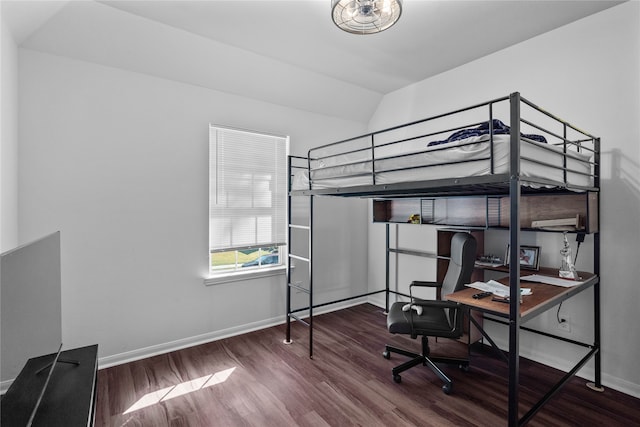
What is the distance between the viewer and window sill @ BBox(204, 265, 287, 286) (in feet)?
10.5

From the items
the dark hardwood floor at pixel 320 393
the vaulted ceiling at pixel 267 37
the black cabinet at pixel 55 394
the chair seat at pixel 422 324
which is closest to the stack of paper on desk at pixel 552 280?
the chair seat at pixel 422 324

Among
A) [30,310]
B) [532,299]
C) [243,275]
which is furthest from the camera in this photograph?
[243,275]

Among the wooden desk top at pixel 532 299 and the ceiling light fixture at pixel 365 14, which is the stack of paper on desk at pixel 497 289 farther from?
the ceiling light fixture at pixel 365 14

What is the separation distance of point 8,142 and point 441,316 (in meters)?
3.28

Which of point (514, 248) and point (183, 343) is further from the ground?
point (514, 248)

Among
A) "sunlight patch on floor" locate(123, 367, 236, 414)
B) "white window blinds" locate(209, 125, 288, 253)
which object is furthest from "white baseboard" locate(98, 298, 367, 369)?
"white window blinds" locate(209, 125, 288, 253)

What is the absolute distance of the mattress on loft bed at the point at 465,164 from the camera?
162cm

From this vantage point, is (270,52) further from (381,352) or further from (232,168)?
(381,352)

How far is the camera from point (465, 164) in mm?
1717

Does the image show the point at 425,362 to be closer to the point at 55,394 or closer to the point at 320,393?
the point at 320,393

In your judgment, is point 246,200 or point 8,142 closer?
point 8,142

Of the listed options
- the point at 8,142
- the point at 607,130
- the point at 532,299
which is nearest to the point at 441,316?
the point at 532,299

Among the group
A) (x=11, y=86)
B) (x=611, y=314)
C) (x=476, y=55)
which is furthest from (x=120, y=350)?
(x=476, y=55)

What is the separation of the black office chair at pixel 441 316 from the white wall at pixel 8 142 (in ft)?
8.83
